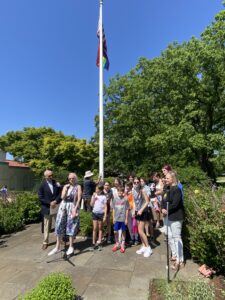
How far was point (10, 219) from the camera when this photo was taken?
29.3 feet

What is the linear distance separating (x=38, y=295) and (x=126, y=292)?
1535 mm

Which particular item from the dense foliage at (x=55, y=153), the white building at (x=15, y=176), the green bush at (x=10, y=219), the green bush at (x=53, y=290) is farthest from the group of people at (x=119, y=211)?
the white building at (x=15, y=176)

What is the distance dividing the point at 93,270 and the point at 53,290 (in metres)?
1.89

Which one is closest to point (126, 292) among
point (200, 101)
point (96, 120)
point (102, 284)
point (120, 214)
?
point (102, 284)

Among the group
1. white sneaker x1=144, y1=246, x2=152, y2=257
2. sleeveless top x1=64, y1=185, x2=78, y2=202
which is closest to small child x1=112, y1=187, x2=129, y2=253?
white sneaker x1=144, y1=246, x2=152, y2=257

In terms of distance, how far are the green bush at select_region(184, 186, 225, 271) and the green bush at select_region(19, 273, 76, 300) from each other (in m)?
2.43

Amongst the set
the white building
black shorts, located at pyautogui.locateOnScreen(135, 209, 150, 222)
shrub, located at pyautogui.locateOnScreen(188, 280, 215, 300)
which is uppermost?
the white building

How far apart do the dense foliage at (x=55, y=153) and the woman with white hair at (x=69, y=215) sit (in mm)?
21466

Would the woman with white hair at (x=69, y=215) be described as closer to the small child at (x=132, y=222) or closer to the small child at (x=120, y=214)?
the small child at (x=120, y=214)

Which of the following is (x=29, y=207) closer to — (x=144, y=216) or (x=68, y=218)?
(x=68, y=218)

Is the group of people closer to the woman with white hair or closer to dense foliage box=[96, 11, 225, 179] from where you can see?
the woman with white hair

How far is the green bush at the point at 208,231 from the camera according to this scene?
4.47m

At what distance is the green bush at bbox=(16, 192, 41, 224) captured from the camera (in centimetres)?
1012

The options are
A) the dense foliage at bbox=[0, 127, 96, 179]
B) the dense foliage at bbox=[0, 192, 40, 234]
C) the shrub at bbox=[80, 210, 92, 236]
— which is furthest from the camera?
the dense foliage at bbox=[0, 127, 96, 179]
